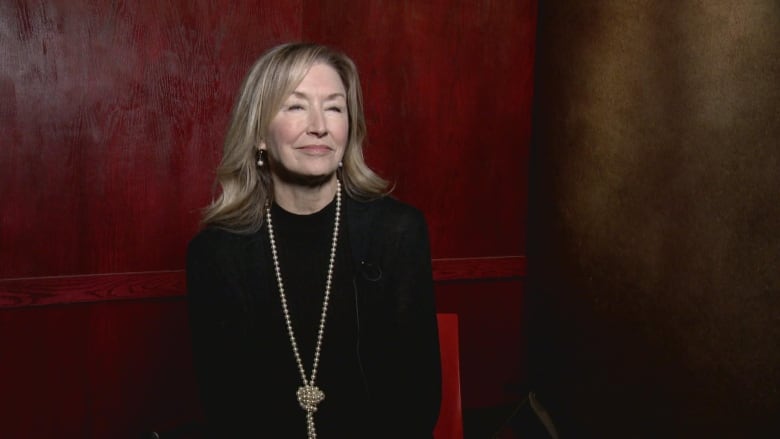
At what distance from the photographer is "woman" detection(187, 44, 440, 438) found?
169 centimetres

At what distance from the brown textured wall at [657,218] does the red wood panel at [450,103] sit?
13cm

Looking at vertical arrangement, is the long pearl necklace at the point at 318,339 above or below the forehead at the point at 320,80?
below

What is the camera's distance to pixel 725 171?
2.17 m

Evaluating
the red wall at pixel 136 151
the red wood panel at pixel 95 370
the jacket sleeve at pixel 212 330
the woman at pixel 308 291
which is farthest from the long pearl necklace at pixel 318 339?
the red wood panel at pixel 95 370

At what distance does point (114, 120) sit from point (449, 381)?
1606mm

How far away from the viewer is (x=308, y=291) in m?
1.78

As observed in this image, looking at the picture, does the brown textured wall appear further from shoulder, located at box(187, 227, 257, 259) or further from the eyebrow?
shoulder, located at box(187, 227, 257, 259)

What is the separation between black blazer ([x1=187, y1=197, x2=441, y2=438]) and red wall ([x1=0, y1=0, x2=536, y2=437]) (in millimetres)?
621

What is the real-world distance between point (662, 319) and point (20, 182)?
8.04ft

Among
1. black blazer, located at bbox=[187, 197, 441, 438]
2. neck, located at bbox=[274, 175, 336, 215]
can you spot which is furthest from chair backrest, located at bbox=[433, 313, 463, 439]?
neck, located at bbox=[274, 175, 336, 215]

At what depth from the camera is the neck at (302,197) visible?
5.85 ft

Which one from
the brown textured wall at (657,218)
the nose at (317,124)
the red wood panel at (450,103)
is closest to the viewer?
the nose at (317,124)

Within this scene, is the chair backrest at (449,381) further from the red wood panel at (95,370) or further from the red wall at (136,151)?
the red wood panel at (95,370)

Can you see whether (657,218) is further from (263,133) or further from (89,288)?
(89,288)
